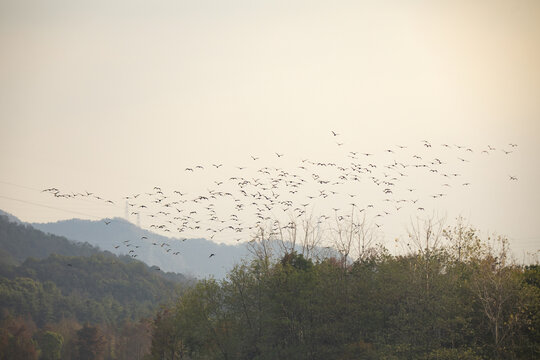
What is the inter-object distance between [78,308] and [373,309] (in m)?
124

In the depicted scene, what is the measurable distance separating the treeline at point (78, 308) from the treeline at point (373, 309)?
91.9ft

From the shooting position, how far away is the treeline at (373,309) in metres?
45.0

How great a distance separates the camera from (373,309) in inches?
2089

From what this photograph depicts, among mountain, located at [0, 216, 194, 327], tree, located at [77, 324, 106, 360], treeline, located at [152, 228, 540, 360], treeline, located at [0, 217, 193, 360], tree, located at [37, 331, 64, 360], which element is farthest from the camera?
mountain, located at [0, 216, 194, 327]

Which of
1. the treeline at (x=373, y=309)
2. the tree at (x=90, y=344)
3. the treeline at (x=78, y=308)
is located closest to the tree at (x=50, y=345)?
the treeline at (x=78, y=308)

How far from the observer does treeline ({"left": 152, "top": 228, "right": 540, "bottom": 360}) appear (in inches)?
1773

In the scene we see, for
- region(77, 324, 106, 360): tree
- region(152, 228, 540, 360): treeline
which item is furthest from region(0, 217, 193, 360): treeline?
region(152, 228, 540, 360): treeline

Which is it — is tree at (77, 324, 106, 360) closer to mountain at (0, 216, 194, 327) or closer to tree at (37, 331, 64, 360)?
tree at (37, 331, 64, 360)

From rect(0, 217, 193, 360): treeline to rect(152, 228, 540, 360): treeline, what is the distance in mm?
28012

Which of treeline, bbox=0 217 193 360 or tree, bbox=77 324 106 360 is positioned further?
treeline, bbox=0 217 193 360

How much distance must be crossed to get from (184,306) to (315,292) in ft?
53.6

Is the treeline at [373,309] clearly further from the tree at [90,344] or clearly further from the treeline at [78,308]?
the tree at [90,344]

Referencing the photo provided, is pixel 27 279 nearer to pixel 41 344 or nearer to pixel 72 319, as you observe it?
pixel 72 319

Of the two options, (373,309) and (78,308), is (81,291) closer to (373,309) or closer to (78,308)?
(78,308)
